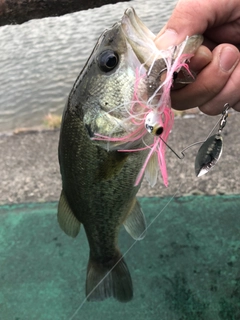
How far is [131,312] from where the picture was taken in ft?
6.48

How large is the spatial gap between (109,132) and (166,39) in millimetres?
319

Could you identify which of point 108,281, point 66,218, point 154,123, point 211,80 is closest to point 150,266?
point 108,281

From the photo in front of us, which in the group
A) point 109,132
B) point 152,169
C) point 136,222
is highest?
point 109,132

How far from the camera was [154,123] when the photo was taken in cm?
103

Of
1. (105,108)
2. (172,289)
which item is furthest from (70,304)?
(105,108)

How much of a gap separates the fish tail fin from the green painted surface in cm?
30

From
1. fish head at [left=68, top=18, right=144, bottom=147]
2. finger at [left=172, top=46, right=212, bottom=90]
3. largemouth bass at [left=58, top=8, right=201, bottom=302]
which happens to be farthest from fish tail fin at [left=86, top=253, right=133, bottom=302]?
finger at [left=172, top=46, right=212, bottom=90]

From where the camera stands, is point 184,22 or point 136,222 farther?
point 136,222

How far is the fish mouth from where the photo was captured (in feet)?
3.62

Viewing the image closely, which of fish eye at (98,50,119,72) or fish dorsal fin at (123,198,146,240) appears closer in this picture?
fish eye at (98,50,119,72)

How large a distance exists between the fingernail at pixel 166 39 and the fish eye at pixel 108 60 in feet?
0.41

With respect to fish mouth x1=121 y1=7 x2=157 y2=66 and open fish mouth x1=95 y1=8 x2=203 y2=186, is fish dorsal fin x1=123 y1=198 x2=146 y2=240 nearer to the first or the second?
open fish mouth x1=95 y1=8 x2=203 y2=186

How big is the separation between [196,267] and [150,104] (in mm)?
1302

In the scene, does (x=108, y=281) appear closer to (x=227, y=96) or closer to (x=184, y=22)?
(x=227, y=96)
